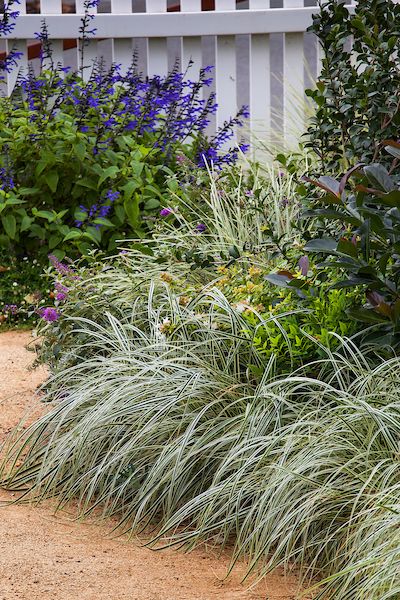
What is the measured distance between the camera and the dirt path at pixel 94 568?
254cm

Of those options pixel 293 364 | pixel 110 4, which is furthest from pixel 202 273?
pixel 110 4

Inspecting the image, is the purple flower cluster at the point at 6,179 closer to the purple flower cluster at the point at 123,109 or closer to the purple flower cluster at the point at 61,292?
the purple flower cluster at the point at 123,109

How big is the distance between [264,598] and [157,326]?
1.32 metres

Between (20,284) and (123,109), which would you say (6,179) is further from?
(123,109)

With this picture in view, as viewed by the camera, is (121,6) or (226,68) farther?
(121,6)

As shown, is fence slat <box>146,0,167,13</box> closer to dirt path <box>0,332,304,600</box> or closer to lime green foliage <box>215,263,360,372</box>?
lime green foliage <box>215,263,360,372</box>

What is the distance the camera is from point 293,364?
3271 millimetres

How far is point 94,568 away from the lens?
8.79ft

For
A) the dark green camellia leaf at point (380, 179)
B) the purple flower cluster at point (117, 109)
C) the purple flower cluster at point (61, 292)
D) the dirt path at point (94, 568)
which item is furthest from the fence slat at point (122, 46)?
the dirt path at point (94, 568)

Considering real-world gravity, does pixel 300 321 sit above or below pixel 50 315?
above

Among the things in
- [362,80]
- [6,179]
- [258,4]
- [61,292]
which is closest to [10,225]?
[6,179]

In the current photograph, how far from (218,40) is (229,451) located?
538 cm

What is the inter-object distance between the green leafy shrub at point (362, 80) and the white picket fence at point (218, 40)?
3.87 m

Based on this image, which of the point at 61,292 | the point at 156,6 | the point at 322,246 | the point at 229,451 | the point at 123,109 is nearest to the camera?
the point at 229,451
